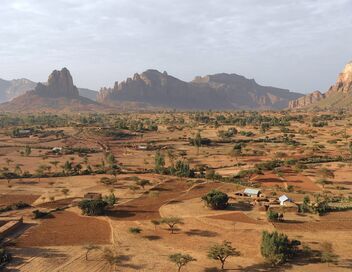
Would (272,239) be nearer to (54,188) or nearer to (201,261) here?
(201,261)

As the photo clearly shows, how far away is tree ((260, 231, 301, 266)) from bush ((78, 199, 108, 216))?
22.7 metres

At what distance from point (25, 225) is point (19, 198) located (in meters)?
13.8

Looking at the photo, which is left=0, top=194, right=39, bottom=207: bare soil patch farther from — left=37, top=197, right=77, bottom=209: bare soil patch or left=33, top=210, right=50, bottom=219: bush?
left=33, top=210, right=50, bottom=219: bush

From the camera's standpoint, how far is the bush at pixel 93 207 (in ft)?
161

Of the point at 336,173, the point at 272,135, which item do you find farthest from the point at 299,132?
the point at 336,173

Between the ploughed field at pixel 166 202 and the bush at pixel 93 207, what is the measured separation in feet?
2.77

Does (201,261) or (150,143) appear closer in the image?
(201,261)

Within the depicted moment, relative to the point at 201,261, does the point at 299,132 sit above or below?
above

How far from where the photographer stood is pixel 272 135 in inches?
5527

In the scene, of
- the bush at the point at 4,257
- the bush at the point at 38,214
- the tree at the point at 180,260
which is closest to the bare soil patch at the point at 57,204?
the bush at the point at 38,214

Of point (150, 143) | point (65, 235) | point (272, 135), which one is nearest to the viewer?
point (65, 235)

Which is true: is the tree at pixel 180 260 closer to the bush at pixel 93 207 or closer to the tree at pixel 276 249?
the tree at pixel 276 249

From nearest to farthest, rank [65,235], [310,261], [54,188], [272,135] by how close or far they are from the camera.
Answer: [310,261] → [65,235] → [54,188] → [272,135]

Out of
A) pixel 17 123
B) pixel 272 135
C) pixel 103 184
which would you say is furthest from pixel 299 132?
pixel 17 123
